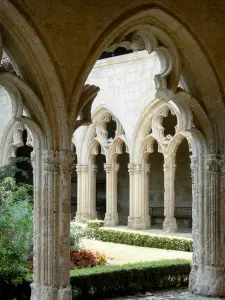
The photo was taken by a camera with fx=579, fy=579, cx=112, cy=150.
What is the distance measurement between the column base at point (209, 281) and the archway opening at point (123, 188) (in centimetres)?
1278

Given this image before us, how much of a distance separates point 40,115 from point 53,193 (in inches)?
33.0

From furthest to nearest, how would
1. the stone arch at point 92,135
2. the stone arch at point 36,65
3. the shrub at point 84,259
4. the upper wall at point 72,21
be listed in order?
the stone arch at point 92,135 → the shrub at point 84,259 → the upper wall at point 72,21 → the stone arch at point 36,65

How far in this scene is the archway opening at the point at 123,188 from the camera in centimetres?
2028

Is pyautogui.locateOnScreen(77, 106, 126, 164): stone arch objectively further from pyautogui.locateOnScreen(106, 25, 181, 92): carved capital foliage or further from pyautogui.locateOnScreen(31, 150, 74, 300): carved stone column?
pyautogui.locateOnScreen(31, 150, 74, 300): carved stone column

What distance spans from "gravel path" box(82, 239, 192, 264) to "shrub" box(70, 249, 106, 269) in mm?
1546

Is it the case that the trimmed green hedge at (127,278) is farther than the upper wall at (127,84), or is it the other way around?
the upper wall at (127,84)

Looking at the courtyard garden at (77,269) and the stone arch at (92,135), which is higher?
the stone arch at (92,135)

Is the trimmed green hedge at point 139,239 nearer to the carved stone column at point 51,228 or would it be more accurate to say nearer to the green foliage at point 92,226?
the green foliage at point 92,226

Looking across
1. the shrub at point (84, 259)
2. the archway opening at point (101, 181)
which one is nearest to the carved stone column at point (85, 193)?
the archway opening at point (101, 181)

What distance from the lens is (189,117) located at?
7.45 metres

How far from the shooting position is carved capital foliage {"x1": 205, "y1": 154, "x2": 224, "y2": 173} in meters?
7.48

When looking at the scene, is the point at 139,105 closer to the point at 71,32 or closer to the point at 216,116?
the point at 216,116

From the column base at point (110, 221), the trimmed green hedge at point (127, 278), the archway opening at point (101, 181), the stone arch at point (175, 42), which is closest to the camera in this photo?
the stone arch at point (175, 42)

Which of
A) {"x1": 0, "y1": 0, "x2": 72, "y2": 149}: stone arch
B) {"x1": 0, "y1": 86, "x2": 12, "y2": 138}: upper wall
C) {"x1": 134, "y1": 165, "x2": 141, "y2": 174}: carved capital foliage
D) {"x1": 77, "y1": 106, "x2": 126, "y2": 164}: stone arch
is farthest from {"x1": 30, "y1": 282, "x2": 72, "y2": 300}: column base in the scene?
{"x1": 0, "y1": 86, "x2": 12, "y2": 138}: upper wall
